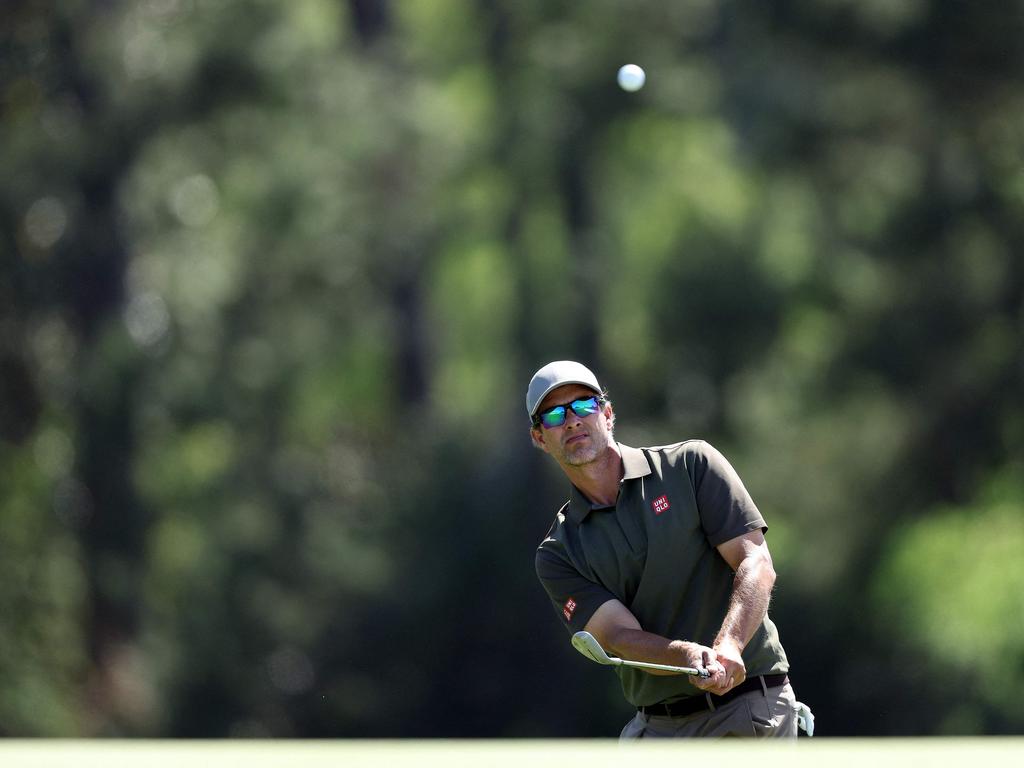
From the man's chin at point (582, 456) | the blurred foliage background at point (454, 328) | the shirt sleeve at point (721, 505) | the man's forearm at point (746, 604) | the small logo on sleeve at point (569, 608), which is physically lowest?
the blurred foliage background at point (454, 328)

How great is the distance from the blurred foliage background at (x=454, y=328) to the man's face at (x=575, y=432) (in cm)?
1253

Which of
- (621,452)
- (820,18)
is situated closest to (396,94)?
(820,18)

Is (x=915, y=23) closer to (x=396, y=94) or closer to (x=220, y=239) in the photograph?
(x=396, y=94)

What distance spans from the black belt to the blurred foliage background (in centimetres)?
1227

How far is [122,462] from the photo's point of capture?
22.2m

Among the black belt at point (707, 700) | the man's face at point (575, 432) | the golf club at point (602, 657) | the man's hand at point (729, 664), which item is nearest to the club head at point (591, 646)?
the golf club at point (602, 657)

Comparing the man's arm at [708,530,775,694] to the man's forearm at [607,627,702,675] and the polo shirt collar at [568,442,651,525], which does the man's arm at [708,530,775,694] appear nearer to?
the man's forearm at [607,627,702,675]

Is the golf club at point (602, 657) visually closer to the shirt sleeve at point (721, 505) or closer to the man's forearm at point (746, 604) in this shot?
the man's forearm at point (746, 604)

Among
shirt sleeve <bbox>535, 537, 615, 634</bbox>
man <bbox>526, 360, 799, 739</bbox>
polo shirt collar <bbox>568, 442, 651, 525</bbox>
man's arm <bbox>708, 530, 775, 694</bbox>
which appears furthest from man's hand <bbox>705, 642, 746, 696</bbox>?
polo shirt collar <bbox>568, 442, 651, 525</bbox>

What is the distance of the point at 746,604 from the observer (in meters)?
5.37

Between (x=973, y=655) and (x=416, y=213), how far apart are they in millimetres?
8946

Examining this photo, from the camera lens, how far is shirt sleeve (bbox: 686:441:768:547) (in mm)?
5559

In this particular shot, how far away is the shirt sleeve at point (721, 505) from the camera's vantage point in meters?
5.56

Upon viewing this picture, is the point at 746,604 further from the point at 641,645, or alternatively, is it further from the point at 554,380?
the point at 554,380
